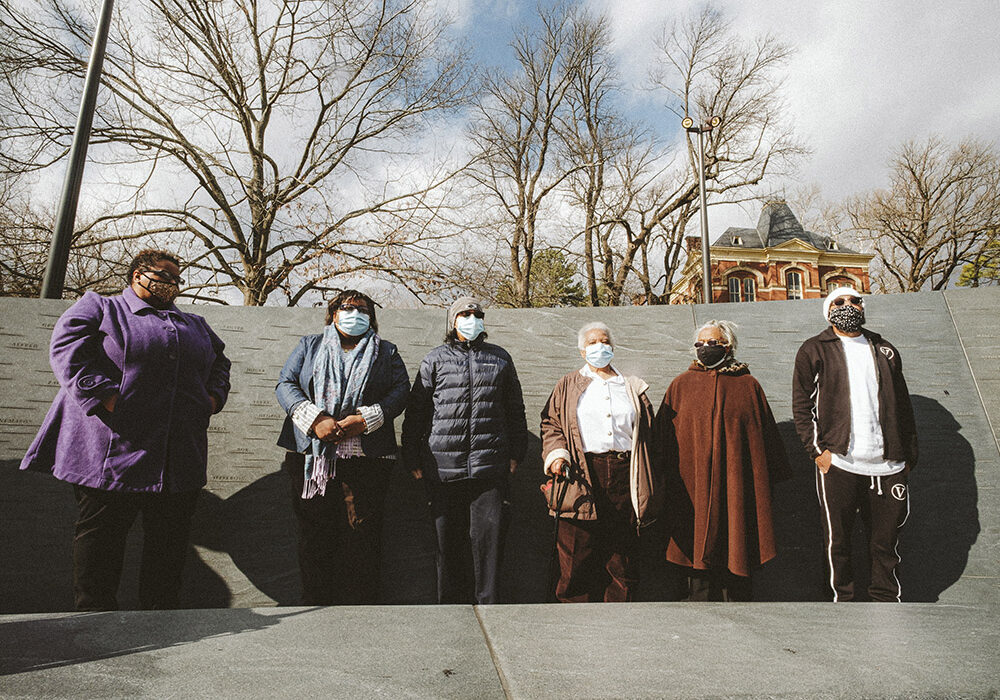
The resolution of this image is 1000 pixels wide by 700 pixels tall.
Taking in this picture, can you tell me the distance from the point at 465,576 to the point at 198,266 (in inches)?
418

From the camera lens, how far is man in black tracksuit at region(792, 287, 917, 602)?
3.59 meters

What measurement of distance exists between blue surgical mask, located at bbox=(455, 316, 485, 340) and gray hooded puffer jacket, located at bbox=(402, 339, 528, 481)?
0.18ft

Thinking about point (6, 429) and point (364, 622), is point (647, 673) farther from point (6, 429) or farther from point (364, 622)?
point (6, 429)

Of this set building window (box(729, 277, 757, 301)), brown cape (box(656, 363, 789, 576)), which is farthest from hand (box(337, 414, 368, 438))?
building window (box(729, 277, 757, 301))

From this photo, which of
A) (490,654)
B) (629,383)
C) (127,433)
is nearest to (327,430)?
(127,433)

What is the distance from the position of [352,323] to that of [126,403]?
1.21 m

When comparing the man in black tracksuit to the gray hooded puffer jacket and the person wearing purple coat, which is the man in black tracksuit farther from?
the person wearing purple coat

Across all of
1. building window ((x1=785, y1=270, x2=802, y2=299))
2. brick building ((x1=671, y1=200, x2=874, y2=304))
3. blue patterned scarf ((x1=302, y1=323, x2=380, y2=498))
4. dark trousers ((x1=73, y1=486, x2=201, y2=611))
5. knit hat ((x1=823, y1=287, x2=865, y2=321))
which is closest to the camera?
dark trousers ((x1=73, y1=486, x2=201, y2=611))

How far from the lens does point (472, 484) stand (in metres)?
3.59

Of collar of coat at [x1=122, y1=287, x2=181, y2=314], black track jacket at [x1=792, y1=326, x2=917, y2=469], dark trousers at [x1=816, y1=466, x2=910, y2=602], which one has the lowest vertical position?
dark trousers at [x1=816, y1=466, x2=910, y2=602]

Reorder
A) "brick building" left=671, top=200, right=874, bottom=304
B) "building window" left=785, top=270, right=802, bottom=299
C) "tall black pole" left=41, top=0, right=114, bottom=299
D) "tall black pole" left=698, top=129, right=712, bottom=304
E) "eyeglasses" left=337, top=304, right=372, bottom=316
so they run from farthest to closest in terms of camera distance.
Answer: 1. "building window" left=785, top=270, right=802, bottom=299
2. "brick building" left=671, top=200, right=874, bottom=304
3. "tall black pole" left=698, top=129, right=712, bottom=304
4. "tall black pole" left=41, top=0, right=114, bottom=299
5. "eyeglasses" left=337, top=304, right=372, bottom=316

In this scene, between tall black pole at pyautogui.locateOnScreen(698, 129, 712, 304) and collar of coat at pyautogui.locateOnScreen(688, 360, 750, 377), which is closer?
collar of coat at pyautogui.locateOnScreen(688, 360, 750, 377)

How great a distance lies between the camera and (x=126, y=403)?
3033mm

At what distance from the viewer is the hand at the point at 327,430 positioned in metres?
3.35
